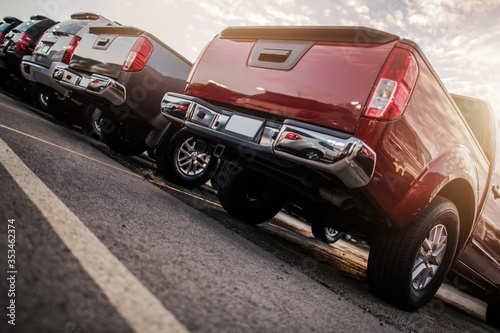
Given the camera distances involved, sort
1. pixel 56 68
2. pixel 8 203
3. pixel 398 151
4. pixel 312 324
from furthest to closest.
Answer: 1. pixel 56 68
2. pixel 398 151
3. pixel 8 203
4. pixel 312 324

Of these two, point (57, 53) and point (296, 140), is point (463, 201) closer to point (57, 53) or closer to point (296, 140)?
point (296, 140)

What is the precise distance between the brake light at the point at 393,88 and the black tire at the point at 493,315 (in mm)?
3272

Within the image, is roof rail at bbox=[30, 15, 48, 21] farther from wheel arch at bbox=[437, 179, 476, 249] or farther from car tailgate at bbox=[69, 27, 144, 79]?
wheel arch at bbox=[437, 179, 476, 249]

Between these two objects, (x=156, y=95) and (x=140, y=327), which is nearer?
(x=140, y=327)

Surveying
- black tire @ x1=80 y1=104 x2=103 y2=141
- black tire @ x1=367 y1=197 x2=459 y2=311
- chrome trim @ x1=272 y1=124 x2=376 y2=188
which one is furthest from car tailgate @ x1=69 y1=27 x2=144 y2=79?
black tire @ x1=367 y1=197 x2=459 y2=311

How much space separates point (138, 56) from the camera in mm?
3873

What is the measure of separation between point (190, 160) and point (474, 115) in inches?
137

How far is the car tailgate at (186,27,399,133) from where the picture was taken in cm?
185

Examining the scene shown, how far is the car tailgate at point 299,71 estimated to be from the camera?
1.85m

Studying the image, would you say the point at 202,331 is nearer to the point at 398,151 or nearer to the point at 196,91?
the point at 398,151

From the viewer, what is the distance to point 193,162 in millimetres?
4418

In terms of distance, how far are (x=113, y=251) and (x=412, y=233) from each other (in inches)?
78.4

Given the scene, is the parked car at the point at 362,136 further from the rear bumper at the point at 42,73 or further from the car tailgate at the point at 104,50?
the rear bumper at the point at 42,73

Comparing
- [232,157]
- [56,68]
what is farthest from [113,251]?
[56,68]
